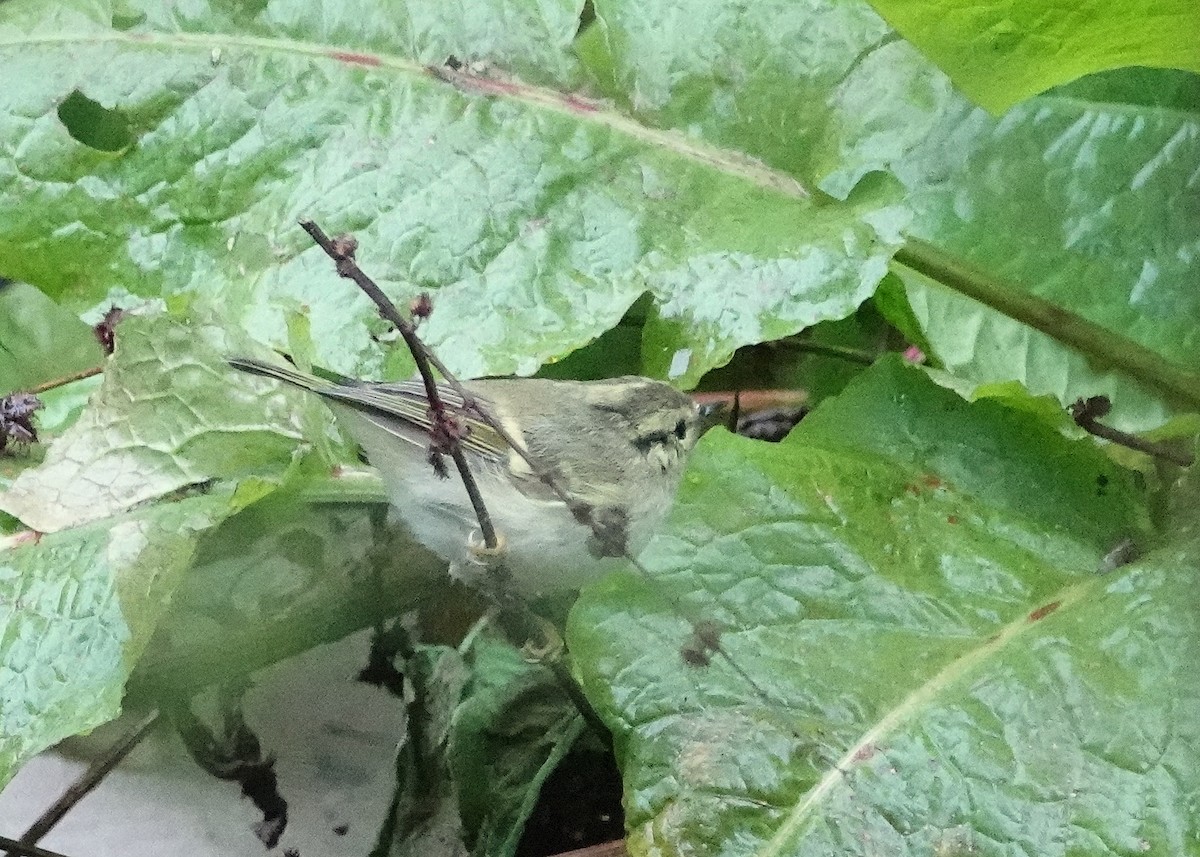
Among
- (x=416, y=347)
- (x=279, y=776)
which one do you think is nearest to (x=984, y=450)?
(x=416, y=347)

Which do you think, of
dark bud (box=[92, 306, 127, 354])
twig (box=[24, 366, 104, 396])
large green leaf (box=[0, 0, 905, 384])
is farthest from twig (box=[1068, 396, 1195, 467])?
twig (box=[24, 366, 104, 396])

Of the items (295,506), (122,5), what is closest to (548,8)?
(122,5)

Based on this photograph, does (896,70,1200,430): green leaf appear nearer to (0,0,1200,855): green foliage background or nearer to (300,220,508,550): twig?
(0,0,1200,855): green foliage background

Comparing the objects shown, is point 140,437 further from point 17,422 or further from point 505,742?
point 505,742

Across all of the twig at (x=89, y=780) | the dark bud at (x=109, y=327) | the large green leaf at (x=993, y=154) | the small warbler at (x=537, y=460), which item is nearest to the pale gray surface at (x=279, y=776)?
the twig at (x=89, y=780)

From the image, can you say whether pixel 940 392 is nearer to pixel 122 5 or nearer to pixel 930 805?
pixel 930 805

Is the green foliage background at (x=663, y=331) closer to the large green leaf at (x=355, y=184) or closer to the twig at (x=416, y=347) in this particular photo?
the large green leaf at (x=355, y=184)
